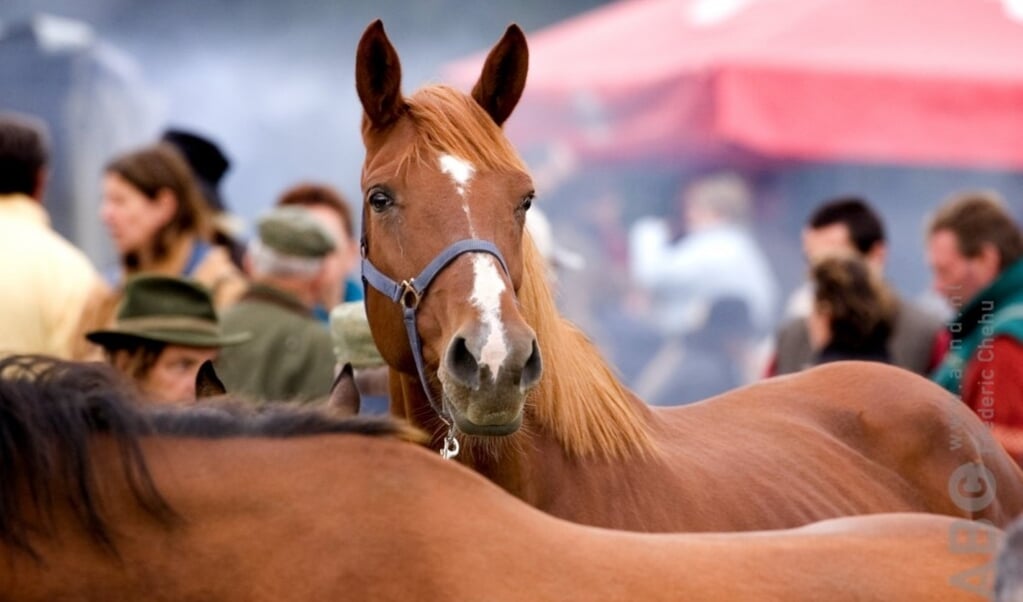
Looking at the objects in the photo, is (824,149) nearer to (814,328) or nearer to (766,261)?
(766,261)

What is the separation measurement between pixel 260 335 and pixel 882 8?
605cm

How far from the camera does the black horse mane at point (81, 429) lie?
222 centimetres

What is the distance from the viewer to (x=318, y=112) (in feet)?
41.8

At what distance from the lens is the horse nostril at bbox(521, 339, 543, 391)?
3.12 metres

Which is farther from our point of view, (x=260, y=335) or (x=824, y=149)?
(x=824, y=149)

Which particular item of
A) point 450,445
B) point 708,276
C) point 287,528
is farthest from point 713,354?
point 287,528

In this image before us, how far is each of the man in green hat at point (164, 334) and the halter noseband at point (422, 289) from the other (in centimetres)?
137

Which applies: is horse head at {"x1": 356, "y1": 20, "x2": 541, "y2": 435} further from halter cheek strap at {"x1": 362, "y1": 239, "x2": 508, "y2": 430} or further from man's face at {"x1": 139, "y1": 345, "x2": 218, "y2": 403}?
man's face at {"x1": 139, "y1": 345, "x2": 218, "y2": 403}

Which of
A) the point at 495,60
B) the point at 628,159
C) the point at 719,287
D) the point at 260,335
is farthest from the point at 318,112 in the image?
the point at 495,60

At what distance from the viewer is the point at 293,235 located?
586 cm

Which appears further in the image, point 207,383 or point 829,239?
point 829,239

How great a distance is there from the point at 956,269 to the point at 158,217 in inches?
121

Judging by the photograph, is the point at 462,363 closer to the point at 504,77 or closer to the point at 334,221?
the point at 504,77

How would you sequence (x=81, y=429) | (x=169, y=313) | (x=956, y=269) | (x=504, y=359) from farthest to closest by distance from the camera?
(x=956, y=269) → (x=169, y=313) → (x=504, y=359) → (x=81, y=429)
